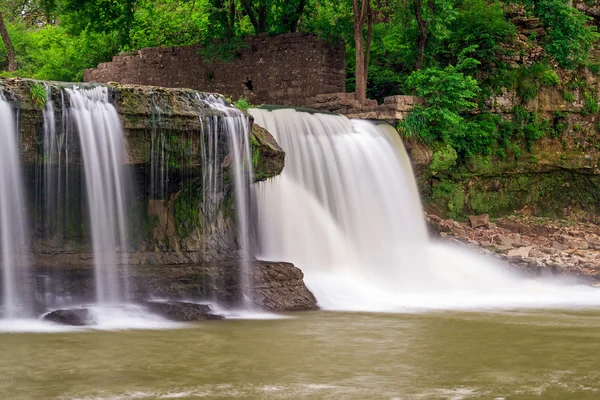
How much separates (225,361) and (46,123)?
5.10 metres

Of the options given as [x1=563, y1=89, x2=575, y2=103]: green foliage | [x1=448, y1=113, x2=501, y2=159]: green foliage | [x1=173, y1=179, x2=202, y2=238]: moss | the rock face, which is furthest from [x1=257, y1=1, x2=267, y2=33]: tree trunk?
the rock face

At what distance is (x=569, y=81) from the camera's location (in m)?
23.6

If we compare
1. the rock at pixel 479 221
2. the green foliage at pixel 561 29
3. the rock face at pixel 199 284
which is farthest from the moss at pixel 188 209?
the green foliage at pixel 561 29

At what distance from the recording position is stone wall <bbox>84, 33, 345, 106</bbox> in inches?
882

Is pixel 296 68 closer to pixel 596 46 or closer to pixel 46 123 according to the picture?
pixel 596 46

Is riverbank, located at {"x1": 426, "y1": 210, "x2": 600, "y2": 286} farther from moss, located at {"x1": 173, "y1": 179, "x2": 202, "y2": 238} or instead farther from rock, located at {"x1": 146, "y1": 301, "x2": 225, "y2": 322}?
rock, located at {"x1": 146, "y1": 301, "x2": 225, "y2": 322}

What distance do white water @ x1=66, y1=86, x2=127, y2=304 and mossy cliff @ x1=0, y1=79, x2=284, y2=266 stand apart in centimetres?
14

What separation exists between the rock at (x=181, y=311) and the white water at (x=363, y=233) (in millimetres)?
2220

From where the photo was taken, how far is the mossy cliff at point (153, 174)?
12305 mm

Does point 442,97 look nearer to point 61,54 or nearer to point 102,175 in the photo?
point 102,175

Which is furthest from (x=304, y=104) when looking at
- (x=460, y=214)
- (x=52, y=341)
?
(x=52, y=341)

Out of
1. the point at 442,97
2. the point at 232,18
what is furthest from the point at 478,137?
the point at 232,18

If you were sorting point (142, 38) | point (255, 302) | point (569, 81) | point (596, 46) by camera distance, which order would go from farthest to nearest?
point (142, 38) → point (596, 46) → point (569, 81) → point (255, 302)

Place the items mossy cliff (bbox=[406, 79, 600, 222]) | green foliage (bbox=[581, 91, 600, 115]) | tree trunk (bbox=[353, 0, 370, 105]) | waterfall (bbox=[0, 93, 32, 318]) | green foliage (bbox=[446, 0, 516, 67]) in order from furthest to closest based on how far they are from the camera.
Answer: green foliage (bbox=[581, 91, 600, 115]) → green foliage (bbox=[446, 0, 516, 67]) → mossy cliff (bbox=[406, 79, 600, 222]) → tree trunk (bbox=[353, 0, 370, 105]) → waterfall (bbox=[0, 93, 32, 318])
